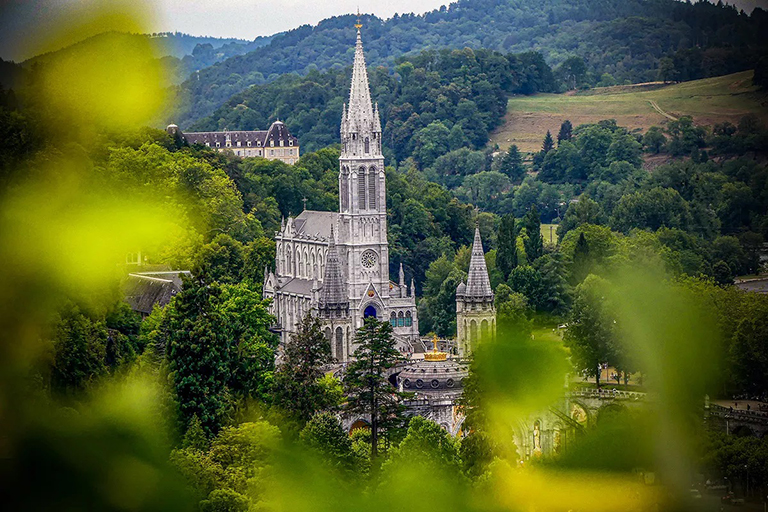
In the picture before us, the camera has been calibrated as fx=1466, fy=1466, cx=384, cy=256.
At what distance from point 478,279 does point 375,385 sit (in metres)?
20.6

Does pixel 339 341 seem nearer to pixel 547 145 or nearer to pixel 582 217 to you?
pixel 582 217

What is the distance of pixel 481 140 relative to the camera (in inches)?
7653

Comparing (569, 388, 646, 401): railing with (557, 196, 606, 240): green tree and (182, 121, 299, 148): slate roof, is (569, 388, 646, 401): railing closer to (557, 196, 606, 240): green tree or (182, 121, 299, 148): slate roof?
(557, 196, 606, 240): green tree

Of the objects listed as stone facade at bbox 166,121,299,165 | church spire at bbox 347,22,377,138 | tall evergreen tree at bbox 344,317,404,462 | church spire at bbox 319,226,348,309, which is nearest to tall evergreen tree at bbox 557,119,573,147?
stone facade at bbox 166,121,299,165

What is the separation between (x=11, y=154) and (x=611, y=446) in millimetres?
8936

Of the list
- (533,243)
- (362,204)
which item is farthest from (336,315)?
(533,243)

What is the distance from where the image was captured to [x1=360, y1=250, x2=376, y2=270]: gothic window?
94000 mm

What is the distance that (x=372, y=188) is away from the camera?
9544 centimetres

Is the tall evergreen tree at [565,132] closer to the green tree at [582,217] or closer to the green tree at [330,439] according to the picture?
the green tree at [582,217]

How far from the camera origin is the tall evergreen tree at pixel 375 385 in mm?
49125

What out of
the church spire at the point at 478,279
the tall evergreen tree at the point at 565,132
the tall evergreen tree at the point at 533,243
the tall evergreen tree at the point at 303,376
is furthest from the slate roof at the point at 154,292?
the tall evergreen tree at the point at 565,132

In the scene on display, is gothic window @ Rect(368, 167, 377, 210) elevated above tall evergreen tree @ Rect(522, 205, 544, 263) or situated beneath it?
elevated above

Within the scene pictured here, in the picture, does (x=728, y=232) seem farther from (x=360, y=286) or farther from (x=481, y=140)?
(x=481, y=140)

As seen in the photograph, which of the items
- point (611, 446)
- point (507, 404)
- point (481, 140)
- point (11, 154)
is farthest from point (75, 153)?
point (481, 140)
